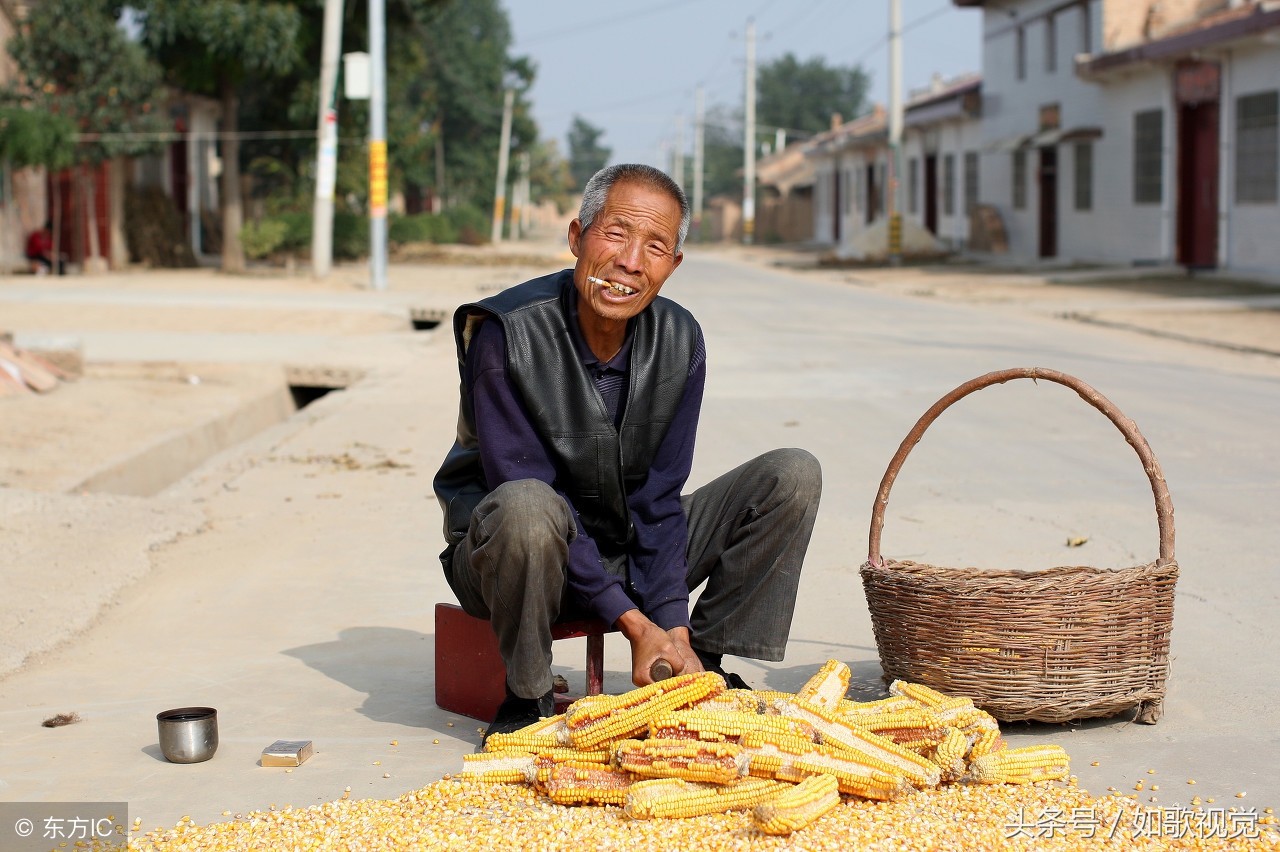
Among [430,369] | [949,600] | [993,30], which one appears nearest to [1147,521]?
[949,600]

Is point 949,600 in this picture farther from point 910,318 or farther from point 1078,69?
point 1078,69

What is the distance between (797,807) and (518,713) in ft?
3.01

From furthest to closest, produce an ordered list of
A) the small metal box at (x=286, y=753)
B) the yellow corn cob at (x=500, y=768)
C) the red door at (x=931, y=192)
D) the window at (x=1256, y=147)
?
the red door at (x=931, y=192), the window at (x=1256, y=147), the small metal box at (x=286, y=753), the yellow corn cob at (x=500, y=768)

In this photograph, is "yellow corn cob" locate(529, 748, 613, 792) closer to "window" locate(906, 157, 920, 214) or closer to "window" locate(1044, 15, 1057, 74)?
"window" locate(1044, 15, 1057, 74)

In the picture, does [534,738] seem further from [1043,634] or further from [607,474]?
[1043,634]

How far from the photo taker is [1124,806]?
284cm

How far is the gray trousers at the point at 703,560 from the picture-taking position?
3064mm

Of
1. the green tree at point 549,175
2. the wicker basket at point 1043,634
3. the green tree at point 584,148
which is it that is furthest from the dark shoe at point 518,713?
the green tree at point 584,148

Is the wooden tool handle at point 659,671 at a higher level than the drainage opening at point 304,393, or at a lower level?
lower

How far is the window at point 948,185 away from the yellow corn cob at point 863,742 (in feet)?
121

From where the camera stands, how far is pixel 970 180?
121ft

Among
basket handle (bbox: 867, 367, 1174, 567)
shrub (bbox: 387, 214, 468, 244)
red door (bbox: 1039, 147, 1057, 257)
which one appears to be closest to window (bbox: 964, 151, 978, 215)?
red door (bbox: 1039, 147, 1057, 257)

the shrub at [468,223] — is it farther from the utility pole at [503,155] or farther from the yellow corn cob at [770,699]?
the yellow corn cob at [770,699]

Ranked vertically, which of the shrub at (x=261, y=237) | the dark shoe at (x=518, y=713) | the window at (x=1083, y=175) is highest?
the window at (x=1083, y=175)
